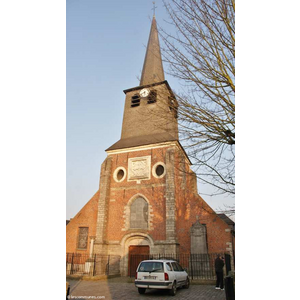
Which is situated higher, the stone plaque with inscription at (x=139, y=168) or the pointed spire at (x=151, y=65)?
the pointed spire at (x=151, y=65)

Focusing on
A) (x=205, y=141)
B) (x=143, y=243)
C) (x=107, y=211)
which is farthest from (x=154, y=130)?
(x=205, y=141)

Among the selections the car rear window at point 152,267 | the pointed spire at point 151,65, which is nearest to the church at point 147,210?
the pointed spire at point 151,65

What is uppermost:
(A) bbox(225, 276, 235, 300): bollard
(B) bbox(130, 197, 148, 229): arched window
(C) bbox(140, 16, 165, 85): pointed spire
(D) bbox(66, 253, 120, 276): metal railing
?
(C) bbox(140, 16, 165, 85): pointed spire

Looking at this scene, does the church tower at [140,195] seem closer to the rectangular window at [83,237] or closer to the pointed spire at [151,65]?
the rectangular window at [83,237]

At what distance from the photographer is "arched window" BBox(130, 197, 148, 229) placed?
54.3 feet

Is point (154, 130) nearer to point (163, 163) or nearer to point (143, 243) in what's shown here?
point (163, 163)

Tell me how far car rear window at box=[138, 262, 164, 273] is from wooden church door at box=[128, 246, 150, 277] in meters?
7.00

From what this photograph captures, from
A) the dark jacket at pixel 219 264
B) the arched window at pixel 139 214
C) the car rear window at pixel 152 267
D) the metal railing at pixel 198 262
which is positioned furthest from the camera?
the arched window at pixel 139 214

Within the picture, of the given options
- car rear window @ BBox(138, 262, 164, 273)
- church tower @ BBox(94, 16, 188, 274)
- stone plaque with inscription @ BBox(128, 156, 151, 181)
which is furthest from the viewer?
stone plaque with inscription @ BBox(128, 156, 151, 181)

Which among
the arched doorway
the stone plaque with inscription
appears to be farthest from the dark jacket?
the stone plaque with inscription

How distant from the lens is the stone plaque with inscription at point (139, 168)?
17.7 m

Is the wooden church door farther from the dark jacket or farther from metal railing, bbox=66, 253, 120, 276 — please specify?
the dark jacket

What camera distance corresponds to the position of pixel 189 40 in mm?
5570

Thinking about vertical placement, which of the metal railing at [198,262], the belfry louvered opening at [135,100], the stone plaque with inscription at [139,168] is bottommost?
the metal railing at [198,262]
